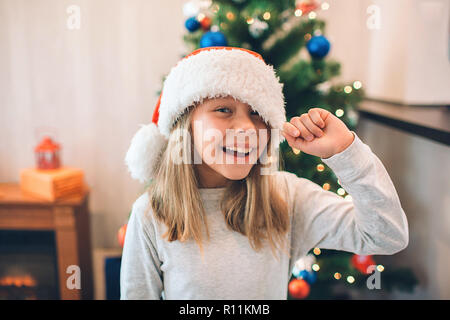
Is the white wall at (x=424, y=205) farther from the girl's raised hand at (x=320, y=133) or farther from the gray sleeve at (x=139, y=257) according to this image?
the gray sleeve at (x=139, y=257)

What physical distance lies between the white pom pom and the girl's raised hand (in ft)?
1.04

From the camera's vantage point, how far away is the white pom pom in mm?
776

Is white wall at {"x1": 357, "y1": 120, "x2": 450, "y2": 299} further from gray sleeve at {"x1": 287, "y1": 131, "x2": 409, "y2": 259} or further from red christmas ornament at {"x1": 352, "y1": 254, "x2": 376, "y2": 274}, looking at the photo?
Answer: gray sleeve at {"x1": 287, "y1": 131, "x2": 409, "y2": 259}

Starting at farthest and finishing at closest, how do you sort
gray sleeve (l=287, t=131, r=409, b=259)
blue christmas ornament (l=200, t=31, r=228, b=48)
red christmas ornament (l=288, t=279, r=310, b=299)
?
1. red christmas ornament (l=288, t=279, r=310, b=299)
2. blue christmas ornament (l=200, t=31, r=228, b=48)
3. gray sleeve (l=287, t=131, r=409, b=259)

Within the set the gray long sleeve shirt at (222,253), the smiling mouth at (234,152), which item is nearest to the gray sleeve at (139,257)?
the gray long sleeve shirt at (222,253)

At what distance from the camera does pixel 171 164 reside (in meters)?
0.78

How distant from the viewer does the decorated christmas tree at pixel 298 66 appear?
115 centimetres

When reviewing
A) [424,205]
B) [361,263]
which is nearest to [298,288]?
[361,263]

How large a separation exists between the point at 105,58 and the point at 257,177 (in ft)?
4.13

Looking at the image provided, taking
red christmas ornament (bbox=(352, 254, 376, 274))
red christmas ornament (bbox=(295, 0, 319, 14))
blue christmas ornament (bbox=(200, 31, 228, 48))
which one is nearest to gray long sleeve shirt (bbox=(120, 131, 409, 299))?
blue christmas ornament (bbox=(200, 31, 228, 48))

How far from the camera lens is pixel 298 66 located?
3.83ft

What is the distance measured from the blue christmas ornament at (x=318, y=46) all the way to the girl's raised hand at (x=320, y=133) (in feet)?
1.95

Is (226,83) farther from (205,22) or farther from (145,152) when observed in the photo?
(205,22)

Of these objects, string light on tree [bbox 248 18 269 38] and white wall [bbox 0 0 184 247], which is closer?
string light on tree [bbox 248 18 269 38]
